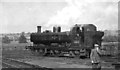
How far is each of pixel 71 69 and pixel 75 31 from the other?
8726mm

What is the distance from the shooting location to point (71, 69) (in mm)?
13570

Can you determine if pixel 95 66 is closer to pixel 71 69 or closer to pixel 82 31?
pixel 71 69

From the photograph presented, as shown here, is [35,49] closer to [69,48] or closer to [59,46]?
[59,46]

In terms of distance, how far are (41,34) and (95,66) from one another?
669 inches

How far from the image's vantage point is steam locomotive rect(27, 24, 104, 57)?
69.5 feet

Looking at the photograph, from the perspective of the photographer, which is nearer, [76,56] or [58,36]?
[76,56]

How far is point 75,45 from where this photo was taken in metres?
21.8

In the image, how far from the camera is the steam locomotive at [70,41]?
69.5ft

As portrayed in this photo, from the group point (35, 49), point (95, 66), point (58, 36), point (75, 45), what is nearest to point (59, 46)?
point (58, 36)

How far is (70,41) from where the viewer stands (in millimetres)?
22578

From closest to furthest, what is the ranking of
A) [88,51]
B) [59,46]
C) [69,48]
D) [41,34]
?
[88,51]
[69,48]
[59,46]
[41,34]

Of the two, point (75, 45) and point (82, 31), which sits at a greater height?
point (82, 31)

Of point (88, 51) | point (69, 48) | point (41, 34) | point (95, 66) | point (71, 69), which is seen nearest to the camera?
point (95, 66)

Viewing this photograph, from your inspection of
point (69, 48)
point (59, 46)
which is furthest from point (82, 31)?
point (59, 46)
